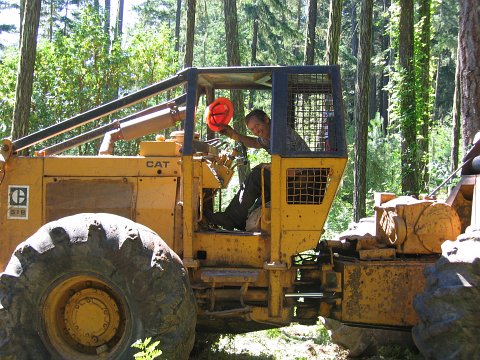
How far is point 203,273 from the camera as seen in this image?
5402mm

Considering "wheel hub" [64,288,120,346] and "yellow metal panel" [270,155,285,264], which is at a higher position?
"yellow metal panel" [270,155,285,264]

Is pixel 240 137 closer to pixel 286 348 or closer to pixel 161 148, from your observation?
pixel 161 148

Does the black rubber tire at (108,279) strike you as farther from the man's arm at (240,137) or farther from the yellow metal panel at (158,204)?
the man's arm at (240,137)

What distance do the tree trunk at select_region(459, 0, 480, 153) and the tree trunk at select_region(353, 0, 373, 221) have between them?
15.2 ft

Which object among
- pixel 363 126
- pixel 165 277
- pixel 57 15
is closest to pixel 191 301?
pixel 165 277

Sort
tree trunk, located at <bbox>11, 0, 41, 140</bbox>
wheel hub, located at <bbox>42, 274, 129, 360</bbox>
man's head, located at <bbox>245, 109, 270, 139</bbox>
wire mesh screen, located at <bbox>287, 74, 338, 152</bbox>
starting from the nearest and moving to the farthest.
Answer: wheel hub, located at <bbox>42, 274, 129, 360</bbox> < wire mesh screen, located at <bbox>287, 74, 338, 152</bbox> < man's head, located at <bbox>245, 109, 270, 139</bbox> < tree trunk, located at <bbox>11, 0, 41, 140</bbox>

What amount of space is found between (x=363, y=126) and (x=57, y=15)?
3942 cm

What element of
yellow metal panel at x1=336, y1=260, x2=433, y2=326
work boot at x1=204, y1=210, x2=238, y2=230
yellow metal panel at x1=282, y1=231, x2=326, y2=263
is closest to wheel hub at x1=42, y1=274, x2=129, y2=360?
work boot at x1=204, y1=210, x2=238, y2=230

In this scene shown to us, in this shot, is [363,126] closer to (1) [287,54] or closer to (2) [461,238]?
(2) [461,238]

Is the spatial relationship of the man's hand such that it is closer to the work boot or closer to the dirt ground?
the work boot

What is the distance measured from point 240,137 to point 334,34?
789 centimetres

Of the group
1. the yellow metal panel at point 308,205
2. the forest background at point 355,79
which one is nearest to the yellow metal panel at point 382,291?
the yellow metal panel at point 308,205

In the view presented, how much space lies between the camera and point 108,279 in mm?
4926

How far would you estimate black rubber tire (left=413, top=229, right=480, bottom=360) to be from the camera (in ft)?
15.6
